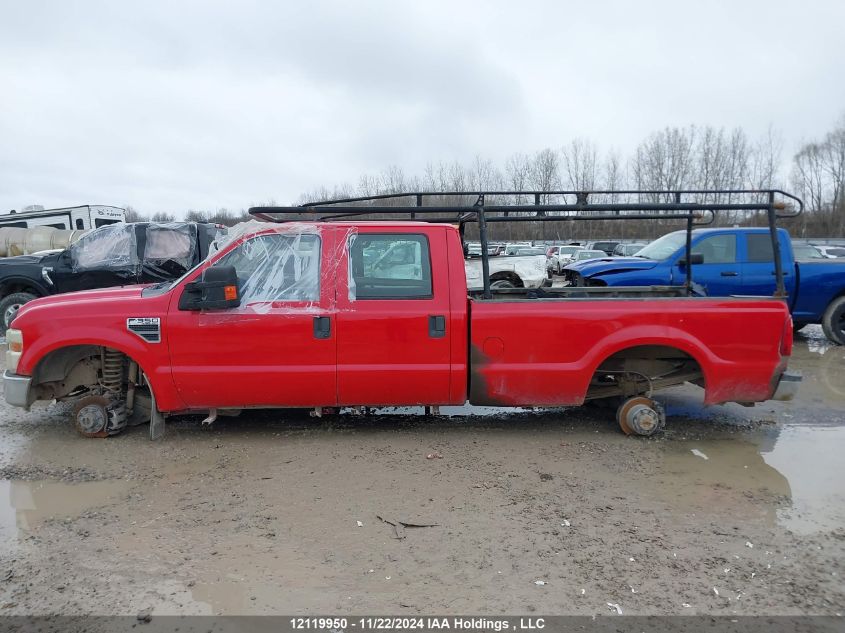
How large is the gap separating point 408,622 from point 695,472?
2.70m

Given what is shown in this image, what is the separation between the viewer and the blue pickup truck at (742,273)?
28.7 feet

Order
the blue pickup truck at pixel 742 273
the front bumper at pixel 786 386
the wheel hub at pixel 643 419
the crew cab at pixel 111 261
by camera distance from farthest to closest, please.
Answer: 1. the crew cab at pixel 111 261
2. the blue pickup truck at pixel 742 273
3. the wheel hub at pixel 643 419
4. the front bumper at pixel 786 386

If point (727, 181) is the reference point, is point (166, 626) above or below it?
below

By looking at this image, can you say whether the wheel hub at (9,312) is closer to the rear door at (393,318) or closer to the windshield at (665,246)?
the rear door at (393,318)

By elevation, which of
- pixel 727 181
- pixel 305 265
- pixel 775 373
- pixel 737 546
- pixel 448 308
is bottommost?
pixel 737 546

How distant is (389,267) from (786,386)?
3.50 m

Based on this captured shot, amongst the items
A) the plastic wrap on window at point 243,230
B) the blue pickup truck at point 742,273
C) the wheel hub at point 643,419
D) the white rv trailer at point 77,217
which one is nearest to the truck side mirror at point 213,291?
the plastic wrap on window at point 243,230

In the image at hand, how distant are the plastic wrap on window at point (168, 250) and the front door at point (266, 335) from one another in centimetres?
558

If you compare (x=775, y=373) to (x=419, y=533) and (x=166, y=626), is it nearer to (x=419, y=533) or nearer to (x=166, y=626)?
(x=419, y=533)

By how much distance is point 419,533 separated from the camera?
3.30 meters

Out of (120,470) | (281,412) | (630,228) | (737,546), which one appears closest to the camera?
(737,546)

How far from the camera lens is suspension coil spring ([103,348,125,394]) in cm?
470

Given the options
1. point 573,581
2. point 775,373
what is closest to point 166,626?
point 573,581

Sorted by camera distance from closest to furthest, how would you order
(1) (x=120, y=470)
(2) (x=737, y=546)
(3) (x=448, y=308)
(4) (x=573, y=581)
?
(4) (x=573, y=581) → (2) (x=737, y=546) → (1) (x=120, y=470) → (3) (x=448, y=308)
